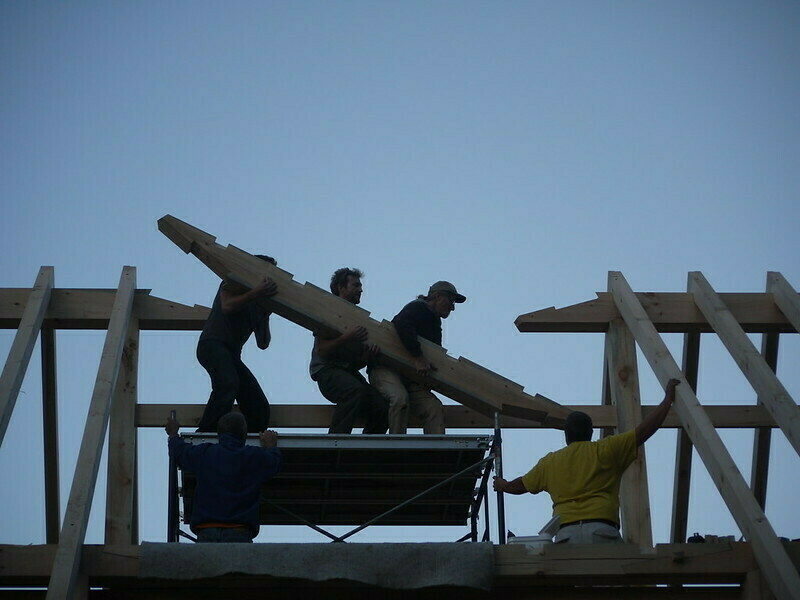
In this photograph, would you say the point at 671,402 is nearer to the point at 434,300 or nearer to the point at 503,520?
the point at 503,520

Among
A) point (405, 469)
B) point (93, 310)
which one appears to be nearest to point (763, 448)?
point (405, 469)

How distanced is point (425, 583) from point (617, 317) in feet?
12.3

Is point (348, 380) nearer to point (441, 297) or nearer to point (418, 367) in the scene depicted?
point (418, 367)

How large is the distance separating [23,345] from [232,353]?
4.45 ft

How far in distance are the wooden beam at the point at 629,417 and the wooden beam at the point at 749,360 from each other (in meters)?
0.62

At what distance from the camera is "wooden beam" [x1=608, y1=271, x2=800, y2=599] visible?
5.89 m

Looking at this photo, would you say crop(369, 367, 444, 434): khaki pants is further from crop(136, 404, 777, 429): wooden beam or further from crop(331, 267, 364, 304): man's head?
crop(331, 267, 364, 304): man's head

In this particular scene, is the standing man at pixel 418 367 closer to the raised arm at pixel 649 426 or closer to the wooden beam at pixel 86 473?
the wooden beam at pixel 86 473

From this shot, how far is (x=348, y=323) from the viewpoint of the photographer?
8.38 metres

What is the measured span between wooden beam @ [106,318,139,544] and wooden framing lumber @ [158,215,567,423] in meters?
0.95

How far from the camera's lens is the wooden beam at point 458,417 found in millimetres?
8531

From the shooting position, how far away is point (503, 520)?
24.9 ft

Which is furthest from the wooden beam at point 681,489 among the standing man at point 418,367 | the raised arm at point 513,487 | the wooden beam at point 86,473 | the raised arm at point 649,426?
the wooden beam at point 86,473

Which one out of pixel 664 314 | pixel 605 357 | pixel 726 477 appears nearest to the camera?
pixel 726 477
